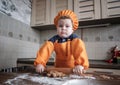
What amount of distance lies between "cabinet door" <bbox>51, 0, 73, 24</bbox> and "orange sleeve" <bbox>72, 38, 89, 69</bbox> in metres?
0.96

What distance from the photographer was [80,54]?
72 centimetres

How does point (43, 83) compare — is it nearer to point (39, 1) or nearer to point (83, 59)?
point (83, 59)

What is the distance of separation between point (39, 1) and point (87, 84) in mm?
1577

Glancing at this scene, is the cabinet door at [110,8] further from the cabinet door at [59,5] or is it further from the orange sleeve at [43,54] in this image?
the orange sleeve at [43,54]

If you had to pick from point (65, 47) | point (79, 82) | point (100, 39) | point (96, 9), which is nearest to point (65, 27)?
point (65, 47)

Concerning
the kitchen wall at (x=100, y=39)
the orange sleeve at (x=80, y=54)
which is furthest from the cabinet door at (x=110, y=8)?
the orange sleeve at (x=80, y=54)

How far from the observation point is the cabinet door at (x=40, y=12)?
179cm

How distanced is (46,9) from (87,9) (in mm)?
558

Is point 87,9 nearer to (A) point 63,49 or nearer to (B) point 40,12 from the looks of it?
(B) point 40,12

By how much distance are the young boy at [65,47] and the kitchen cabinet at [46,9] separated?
2.87ft

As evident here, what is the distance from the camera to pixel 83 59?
2.28 ft

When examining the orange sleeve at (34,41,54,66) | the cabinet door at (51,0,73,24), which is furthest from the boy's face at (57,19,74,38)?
the cabinet door at (51,0,73,24)

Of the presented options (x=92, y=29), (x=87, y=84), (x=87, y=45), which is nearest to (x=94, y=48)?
(x=87, y=45)

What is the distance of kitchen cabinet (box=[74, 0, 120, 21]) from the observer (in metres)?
1.44
